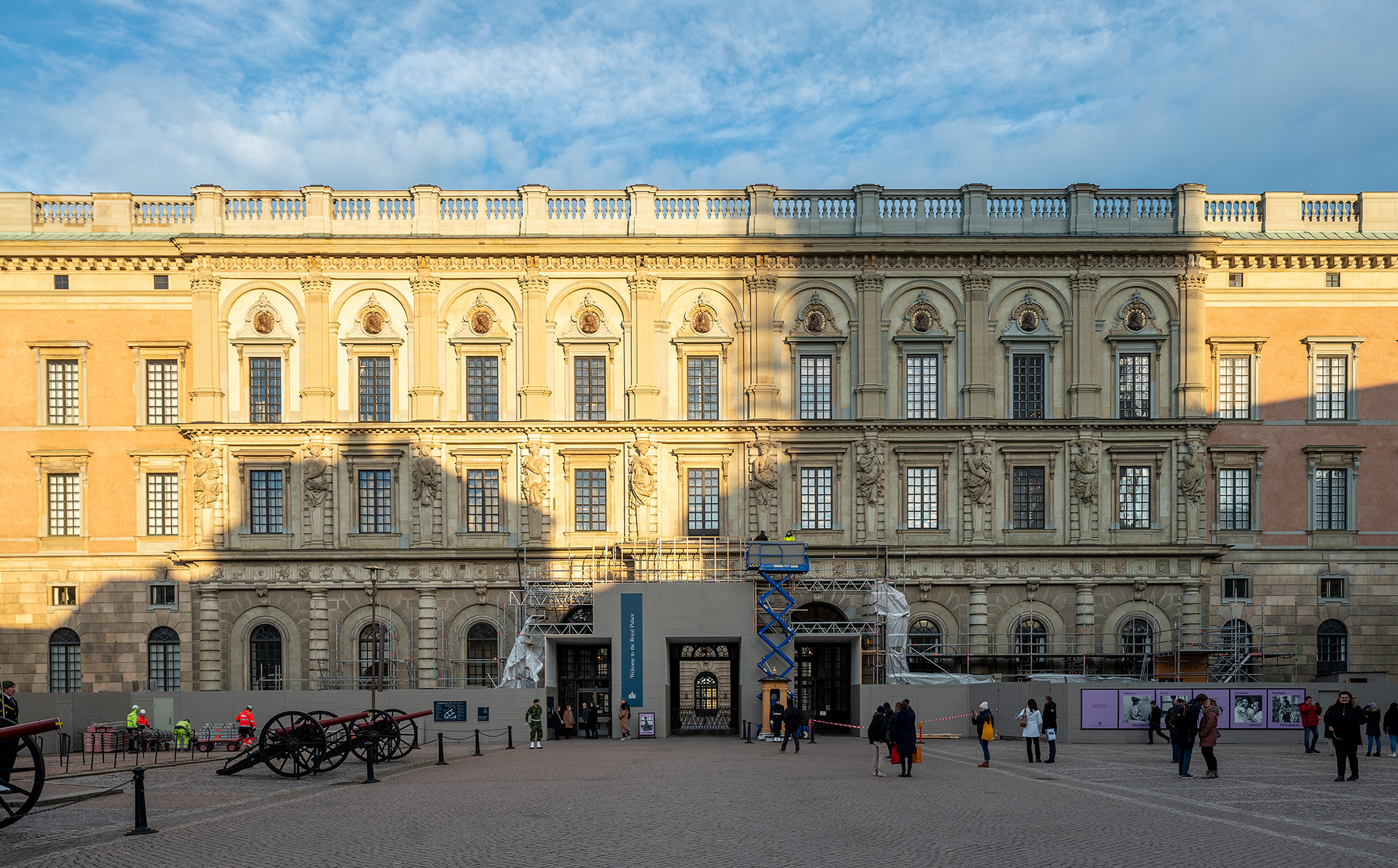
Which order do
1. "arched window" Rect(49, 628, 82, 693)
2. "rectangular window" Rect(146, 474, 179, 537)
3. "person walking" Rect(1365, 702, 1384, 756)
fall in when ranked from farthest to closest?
1. "rectangular window" Rect(146, 474, 179, 537)
2. "arched window" Rect(49, 628, 82, 693)
3. "person walking" Rect(1365, 702, 1384, 756)

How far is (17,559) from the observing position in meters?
44.1

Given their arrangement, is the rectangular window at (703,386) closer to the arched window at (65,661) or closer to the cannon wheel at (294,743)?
the cannon wheel at (294,743)

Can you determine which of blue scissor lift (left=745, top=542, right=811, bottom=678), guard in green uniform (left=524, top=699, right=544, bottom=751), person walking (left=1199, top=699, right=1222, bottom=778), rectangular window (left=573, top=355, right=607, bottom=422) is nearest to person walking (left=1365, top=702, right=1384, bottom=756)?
person walking (left=1199, top=699, right=1222, bottom=778)

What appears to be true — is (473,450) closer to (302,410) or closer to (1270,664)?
(302,410)

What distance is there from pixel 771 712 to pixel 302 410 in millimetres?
20936

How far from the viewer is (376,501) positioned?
44.4 metres

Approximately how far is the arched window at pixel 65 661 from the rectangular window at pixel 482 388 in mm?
16921

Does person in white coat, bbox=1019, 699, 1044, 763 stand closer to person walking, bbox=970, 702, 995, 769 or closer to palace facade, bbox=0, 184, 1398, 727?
person walking, bbox=970, 702, 995, 769

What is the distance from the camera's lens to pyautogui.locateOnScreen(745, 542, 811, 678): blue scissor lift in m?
40.5

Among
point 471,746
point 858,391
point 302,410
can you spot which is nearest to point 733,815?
point 471,746

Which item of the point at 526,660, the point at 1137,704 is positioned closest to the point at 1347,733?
the point at 1137,704

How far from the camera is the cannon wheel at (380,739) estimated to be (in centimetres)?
2525

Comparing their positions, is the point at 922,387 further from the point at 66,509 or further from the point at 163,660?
the point at 66,509

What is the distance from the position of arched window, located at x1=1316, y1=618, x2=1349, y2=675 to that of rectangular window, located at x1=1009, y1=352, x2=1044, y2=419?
1345cm
